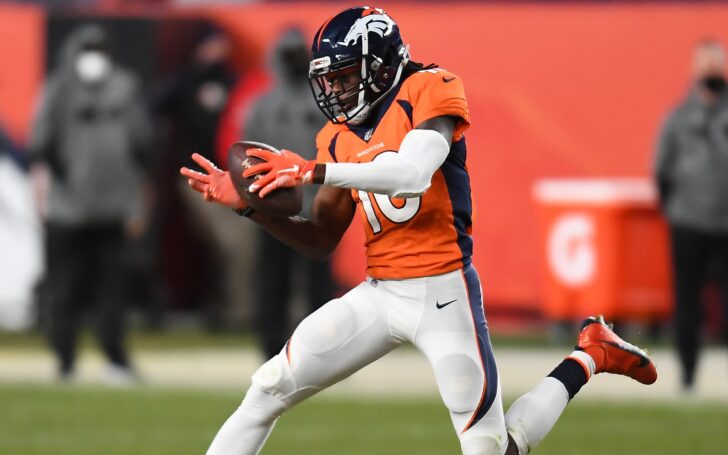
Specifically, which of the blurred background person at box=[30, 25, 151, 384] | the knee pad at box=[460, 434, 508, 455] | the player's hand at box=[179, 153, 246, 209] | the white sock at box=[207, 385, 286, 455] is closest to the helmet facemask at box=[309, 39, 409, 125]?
the player's hand at box=[179, 153, 246, 209]

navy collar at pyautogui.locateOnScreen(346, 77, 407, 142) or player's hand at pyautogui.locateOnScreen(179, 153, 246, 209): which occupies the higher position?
navy collar at pyautogui.locateOnScreen(346, 77, 407, 142)

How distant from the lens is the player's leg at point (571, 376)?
19.1 ft

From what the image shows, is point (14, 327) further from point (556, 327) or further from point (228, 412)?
point (228, 412)

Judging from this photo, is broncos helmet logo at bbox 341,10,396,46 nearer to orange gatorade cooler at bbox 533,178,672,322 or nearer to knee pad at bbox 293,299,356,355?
knee pad at bbox 293,299,356,355

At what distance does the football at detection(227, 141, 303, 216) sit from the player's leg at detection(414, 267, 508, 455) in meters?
0.51

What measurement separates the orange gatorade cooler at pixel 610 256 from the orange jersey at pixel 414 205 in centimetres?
723

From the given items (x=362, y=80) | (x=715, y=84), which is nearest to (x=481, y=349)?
(x=362, y=80)

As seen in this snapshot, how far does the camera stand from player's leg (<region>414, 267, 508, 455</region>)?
5578 millimetres

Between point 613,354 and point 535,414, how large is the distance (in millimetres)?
440

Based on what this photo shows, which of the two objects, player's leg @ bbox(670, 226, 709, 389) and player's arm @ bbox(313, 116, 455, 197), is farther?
player's leg @ bbox(670, 226, 709, 389)

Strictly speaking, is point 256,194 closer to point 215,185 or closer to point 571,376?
point 215,185

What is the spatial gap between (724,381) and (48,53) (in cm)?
637

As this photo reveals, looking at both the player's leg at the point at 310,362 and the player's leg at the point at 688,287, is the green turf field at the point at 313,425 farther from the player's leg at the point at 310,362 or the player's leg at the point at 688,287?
the player's leg at the point at 310,362

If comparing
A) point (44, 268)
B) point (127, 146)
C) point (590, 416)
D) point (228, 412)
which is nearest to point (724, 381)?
point (590, 416)
